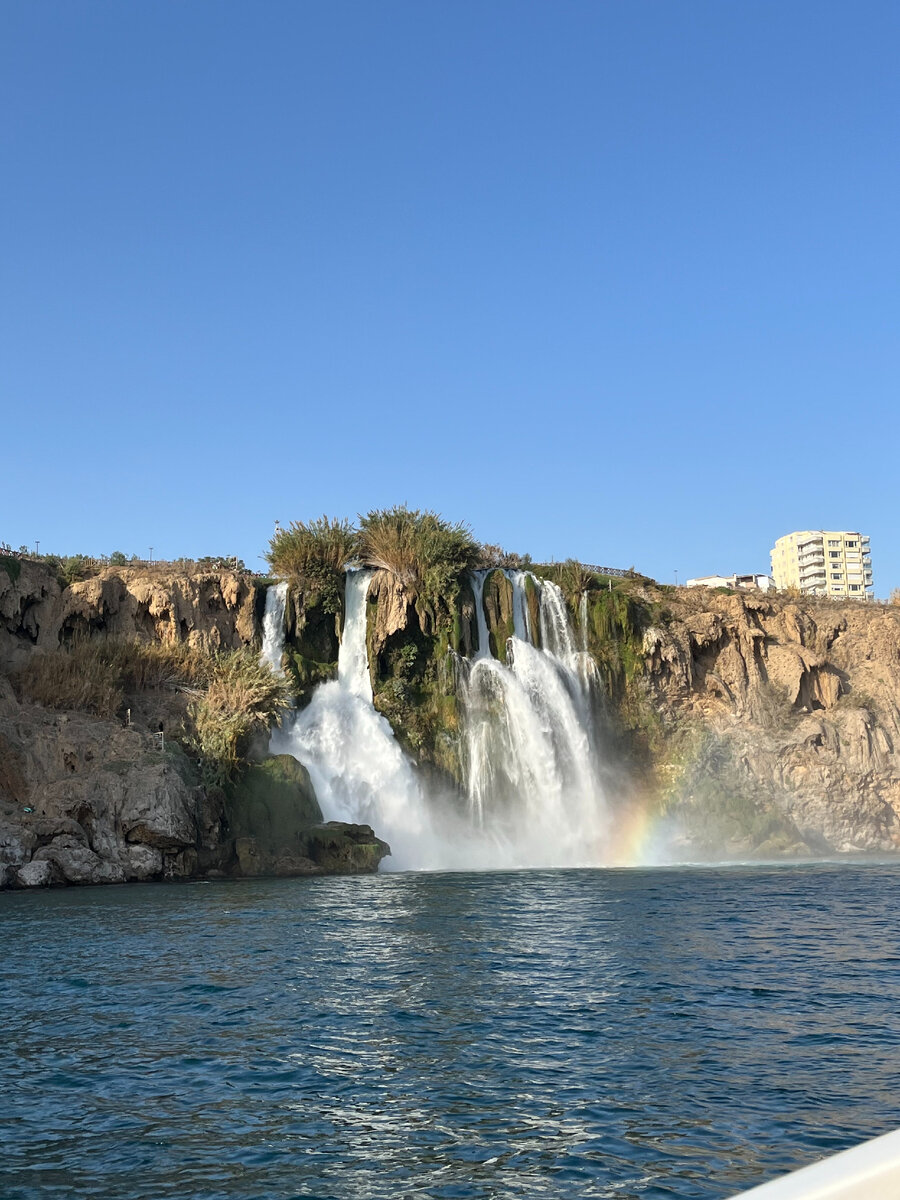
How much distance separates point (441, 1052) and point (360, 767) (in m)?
22.4

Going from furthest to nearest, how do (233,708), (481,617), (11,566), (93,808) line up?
1. (481,617)
2. (11,566)
3. (233,708)
4. (93,808)

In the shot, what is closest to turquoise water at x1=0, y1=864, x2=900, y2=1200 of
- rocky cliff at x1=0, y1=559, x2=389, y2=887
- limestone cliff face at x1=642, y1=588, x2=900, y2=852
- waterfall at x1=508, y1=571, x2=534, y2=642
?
rocky cliff at x1=0, y1=559, x2=389, y2=887

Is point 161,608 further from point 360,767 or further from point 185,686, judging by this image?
point 360,767

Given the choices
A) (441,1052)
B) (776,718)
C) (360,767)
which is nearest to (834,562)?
(776,718)

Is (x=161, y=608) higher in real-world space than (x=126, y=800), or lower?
higher

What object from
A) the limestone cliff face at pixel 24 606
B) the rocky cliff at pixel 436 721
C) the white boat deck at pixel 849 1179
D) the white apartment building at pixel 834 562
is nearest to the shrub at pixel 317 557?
the rocky cliff at pixel 436 721

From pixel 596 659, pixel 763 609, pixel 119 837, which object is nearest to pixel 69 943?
pixel 119 837

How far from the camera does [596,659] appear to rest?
126 feet

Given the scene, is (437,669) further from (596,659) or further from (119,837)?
(119,837)

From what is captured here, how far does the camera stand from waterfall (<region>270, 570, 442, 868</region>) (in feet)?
98.5

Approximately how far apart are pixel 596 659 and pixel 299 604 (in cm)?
1051

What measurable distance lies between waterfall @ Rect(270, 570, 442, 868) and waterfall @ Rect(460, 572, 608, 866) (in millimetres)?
2348

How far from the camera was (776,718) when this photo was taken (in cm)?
4147

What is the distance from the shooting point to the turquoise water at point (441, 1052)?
654 cm
